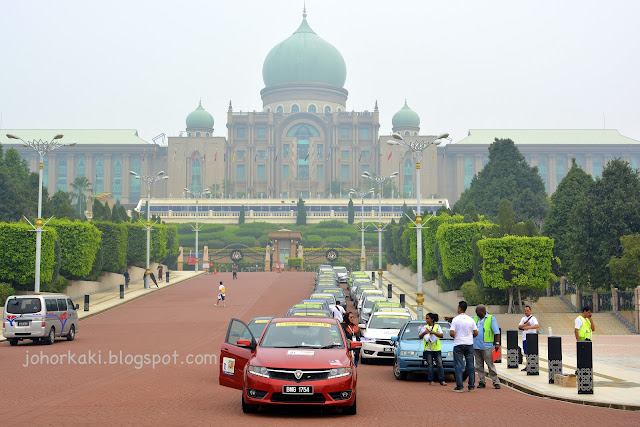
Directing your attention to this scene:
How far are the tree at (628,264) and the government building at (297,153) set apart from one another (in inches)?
4425

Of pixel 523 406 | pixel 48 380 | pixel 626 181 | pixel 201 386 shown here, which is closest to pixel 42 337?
pixel 48 380

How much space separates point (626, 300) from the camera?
138 ft

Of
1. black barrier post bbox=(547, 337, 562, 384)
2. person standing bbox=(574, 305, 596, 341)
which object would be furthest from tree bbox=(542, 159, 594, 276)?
black barrier post bbox=(547, 337, 562, 384)

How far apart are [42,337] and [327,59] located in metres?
139

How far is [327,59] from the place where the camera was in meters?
162

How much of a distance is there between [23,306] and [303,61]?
13571 centimetres

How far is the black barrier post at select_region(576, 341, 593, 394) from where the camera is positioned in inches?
640

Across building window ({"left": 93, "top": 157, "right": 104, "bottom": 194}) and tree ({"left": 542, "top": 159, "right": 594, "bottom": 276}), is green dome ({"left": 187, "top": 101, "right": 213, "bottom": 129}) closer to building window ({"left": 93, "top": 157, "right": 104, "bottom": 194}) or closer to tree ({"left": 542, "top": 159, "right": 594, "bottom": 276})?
building window ({"left": 93, "top": 157, "right": 104, "bottom": 194})

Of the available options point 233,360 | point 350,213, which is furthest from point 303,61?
point 233,360

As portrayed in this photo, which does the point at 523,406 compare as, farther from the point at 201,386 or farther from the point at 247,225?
the point at 247,225

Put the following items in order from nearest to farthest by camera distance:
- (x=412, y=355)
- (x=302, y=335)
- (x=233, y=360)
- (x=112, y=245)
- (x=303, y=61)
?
(x=302, y=335) → (x=233, y=360) → (x=412, y=355) → (x=112, y=245) → (x=303, y=61)

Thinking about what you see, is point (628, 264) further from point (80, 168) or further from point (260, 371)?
point (80, 168)

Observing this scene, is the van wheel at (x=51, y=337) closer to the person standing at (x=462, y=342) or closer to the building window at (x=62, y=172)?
the person standing at (x=462, y=342)

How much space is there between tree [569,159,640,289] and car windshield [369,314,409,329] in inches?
853
